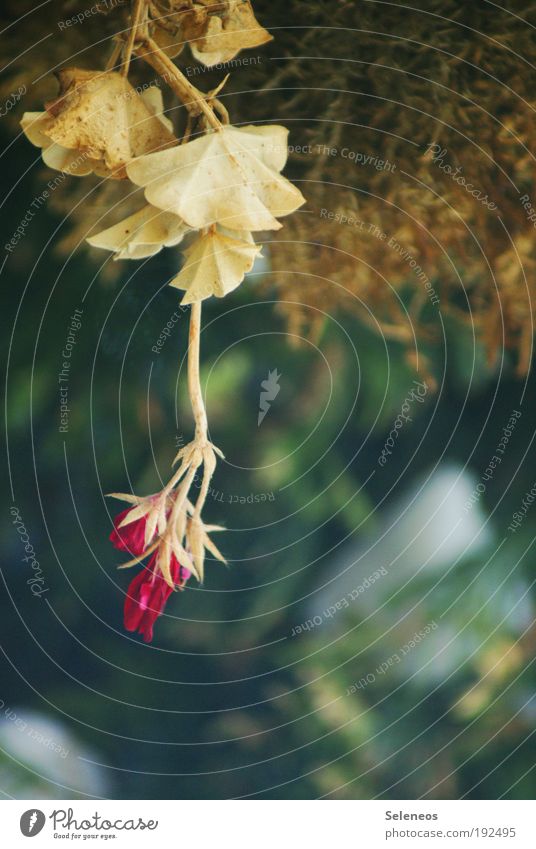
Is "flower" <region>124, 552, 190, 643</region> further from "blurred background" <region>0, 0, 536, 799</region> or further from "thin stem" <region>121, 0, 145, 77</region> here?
"thin stem" <region>121, 0, 145, 77</region>

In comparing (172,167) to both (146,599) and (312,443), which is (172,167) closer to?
(312,443)

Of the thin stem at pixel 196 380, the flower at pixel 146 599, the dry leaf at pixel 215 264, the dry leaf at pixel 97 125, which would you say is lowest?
the flower at pixel 146 599

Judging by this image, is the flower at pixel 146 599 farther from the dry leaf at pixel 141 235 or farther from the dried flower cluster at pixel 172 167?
the dry leaf at pixel 141 235

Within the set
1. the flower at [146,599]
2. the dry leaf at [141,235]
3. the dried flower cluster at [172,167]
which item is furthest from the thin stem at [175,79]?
the flower at [146,599]

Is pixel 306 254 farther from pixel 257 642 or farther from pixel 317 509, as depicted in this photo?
pixel 257 642

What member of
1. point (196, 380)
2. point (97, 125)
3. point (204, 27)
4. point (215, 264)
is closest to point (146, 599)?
point (196, 380)

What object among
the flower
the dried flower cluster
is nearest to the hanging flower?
the dried flower cluster
